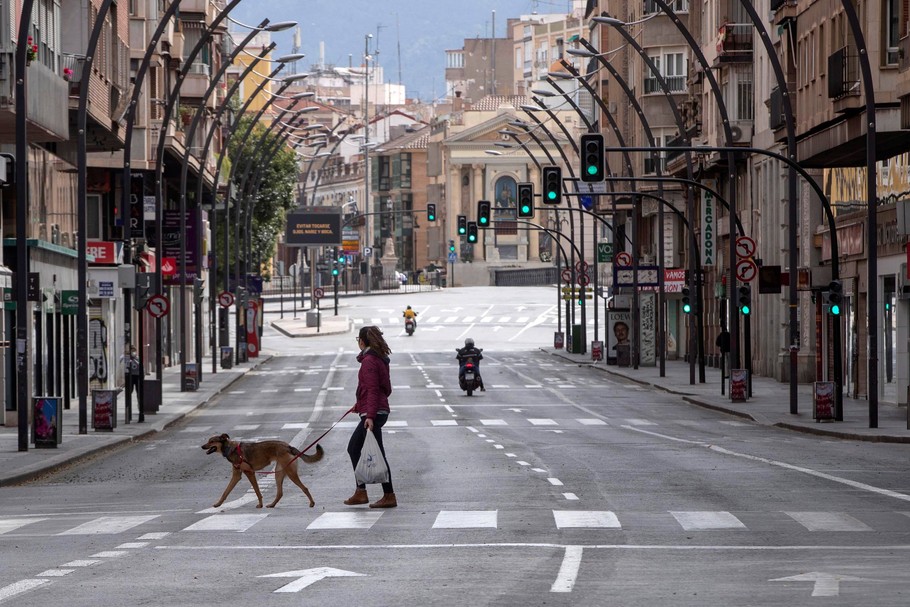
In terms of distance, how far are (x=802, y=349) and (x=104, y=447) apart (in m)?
28.0

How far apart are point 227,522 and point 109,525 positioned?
110cm

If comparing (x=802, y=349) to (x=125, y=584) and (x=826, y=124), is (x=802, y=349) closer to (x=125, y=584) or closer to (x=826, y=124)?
(x=826, y=124)

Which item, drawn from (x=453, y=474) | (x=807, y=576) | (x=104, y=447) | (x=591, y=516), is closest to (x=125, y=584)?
(x=807, y=576)

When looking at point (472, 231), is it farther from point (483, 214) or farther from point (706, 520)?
point (706, 520)

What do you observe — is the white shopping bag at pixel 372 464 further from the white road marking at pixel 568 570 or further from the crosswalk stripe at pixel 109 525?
the white road marking at pixel 568 570

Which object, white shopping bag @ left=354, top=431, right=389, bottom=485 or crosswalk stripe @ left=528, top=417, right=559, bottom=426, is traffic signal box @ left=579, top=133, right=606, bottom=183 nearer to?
crosswalk stripe @ left=528, top=417, right=559, bottom=426

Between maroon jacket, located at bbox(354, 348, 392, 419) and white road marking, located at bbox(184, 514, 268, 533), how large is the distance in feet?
4.74

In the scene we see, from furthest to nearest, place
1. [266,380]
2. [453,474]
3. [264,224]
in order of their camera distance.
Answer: [264,224] → [266,380] → [453,474]

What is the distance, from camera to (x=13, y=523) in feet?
58.4

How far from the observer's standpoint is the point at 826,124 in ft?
131

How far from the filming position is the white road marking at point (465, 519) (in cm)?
1630

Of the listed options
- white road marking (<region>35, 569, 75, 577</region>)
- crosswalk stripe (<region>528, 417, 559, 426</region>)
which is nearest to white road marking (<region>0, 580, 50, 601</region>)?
white road marking (<region>35, 569, 75, 577</region>)

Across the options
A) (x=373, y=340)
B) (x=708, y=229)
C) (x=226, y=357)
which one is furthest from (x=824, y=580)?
(x=226, y=357)

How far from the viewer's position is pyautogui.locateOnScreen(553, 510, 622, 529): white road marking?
16156mm
